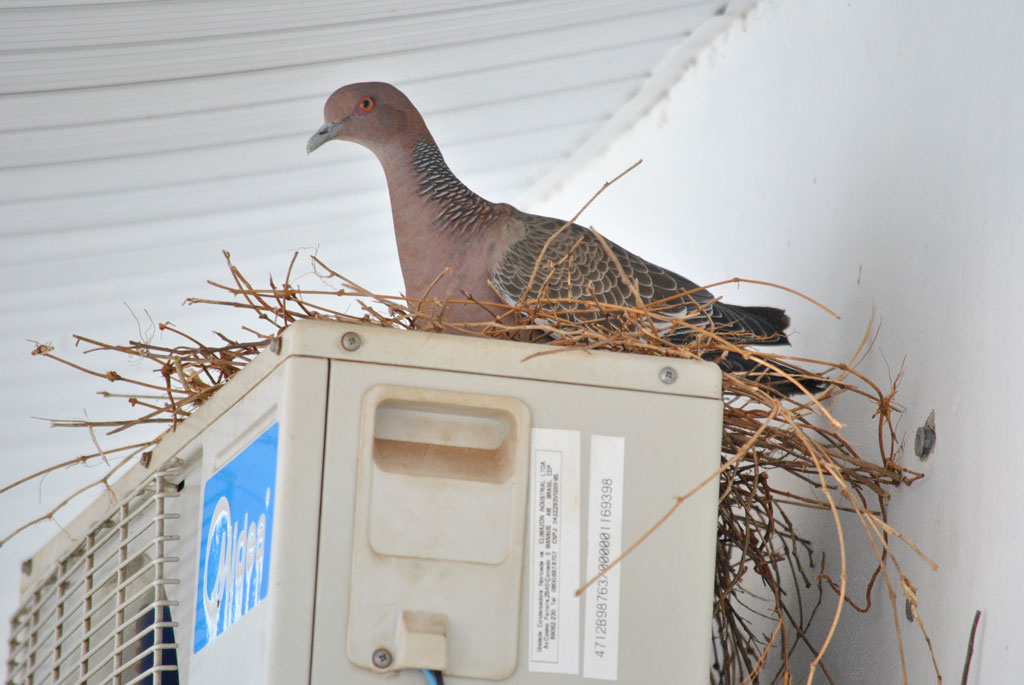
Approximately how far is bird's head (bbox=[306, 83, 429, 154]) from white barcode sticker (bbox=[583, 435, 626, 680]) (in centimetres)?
112

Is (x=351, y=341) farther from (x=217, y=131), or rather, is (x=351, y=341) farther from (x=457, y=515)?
(x=217, y=131)

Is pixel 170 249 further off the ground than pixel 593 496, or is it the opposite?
pixel 170 249

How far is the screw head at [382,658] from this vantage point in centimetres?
106

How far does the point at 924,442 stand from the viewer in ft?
5.11

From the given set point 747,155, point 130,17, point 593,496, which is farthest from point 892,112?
point 130,17

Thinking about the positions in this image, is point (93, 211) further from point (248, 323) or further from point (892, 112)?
point (892, 112)

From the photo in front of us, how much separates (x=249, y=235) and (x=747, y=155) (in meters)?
1.15

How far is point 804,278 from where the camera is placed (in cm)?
213

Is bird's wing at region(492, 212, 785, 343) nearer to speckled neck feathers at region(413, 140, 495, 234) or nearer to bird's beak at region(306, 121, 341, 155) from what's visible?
speckled neck feathers at region(413, 140, 495, 234)

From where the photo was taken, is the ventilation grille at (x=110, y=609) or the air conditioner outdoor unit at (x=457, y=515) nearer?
the air conditioner outdoor unit at (x=457, y=515)

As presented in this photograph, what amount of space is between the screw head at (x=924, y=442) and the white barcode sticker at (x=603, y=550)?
57 centimetres

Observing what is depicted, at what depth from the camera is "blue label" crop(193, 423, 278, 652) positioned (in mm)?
1110

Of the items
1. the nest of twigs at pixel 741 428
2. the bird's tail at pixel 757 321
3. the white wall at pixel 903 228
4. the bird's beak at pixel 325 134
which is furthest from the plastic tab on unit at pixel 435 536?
the bird's beak at pixel 325 134

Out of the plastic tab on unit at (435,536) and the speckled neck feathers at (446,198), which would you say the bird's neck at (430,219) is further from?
the plastic tab on unit at (435,536)
